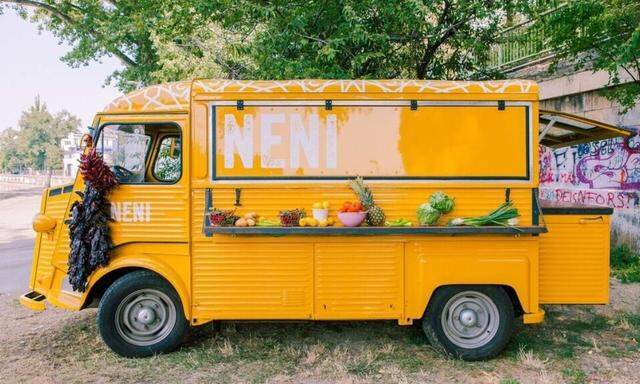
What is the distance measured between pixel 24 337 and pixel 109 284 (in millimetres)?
1654

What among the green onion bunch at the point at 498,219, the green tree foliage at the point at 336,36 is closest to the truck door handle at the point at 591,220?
the green onion bunch at the point at 498,219

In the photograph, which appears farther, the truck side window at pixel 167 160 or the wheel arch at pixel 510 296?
the truck side window at pixel 167 160

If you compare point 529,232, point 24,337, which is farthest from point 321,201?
point 24,337

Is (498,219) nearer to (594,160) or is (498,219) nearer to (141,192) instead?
(141,192)

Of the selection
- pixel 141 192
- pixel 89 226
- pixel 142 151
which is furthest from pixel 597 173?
pixel 89 226

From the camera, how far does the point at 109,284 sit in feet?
18.1

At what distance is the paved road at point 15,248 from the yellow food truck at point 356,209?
553 cm

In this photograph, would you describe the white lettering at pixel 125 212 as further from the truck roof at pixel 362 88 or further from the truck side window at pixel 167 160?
the truck roof at pixel 362 88

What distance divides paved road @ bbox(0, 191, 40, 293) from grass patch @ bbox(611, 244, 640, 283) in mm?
10431

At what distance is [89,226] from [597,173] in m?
9.49

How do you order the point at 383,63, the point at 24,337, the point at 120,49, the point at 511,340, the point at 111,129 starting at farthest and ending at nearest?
the point at 120,49
the point at 383,63
the point at 24,337
the point at 511,340
the point at 111,129

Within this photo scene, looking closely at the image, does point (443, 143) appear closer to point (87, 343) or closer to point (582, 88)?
point (87, 343)

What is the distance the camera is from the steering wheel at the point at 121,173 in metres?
5.35

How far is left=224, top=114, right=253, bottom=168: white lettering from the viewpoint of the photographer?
514 centimetres
